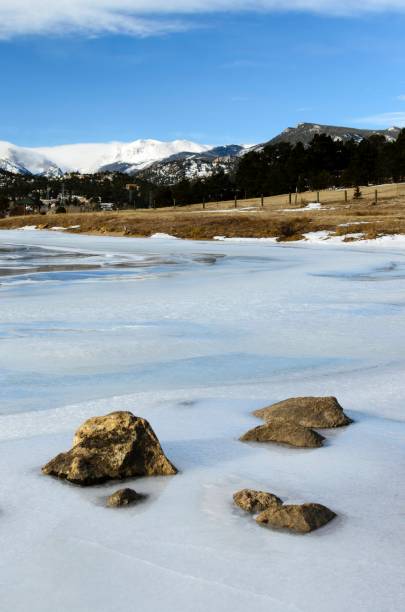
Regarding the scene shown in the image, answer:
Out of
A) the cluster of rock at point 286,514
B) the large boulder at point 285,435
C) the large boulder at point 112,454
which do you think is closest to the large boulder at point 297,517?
the cluster of rock at point 286,514

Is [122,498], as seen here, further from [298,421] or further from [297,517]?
[298,421]

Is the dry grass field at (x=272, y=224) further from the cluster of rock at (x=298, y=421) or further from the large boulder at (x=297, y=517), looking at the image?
the large boulder at (x=297, y=517)

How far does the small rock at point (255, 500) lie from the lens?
3904 mm

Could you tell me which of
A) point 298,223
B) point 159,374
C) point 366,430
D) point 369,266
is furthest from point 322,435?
point 298,223

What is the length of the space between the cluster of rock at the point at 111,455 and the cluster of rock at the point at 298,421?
1.01 meters

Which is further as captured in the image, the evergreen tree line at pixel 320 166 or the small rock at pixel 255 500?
the evergreen tree line at pixel 320 166

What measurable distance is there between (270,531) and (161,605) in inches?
36.0

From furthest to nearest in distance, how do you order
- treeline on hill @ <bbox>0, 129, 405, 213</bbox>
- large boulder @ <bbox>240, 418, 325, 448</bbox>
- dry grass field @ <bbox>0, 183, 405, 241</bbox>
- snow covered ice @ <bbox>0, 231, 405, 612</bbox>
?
treeline on hill @ <bbox>0, 129, 405, 213</bbox> → dry grass field @ <bbox>0, 183, 405, 241</bbox> → large boulder @ <bbox>240, 418, 325, 448</bbox> → snow covered ice @ <bbox>0, 231, 405, 612</bbox>

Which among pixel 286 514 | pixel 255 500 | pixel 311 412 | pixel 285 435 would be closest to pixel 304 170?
pixel 311 412

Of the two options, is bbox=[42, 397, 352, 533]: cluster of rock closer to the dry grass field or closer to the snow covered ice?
the snow covered ice

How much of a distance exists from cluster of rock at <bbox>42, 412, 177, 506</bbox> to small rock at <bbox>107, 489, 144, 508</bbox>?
33cm

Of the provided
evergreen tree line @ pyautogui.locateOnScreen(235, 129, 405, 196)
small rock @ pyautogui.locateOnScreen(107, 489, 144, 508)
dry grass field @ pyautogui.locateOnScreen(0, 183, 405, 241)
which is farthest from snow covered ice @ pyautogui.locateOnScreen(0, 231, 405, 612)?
evergreen tree line @ pyautogui.locateOnScreen(235, 129, 405, 196)

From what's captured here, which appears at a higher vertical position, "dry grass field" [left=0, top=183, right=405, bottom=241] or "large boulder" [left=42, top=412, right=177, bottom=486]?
"large boulder" [left=42, top=412, right=177, bottom=486]

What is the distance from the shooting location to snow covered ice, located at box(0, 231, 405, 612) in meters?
3.12
